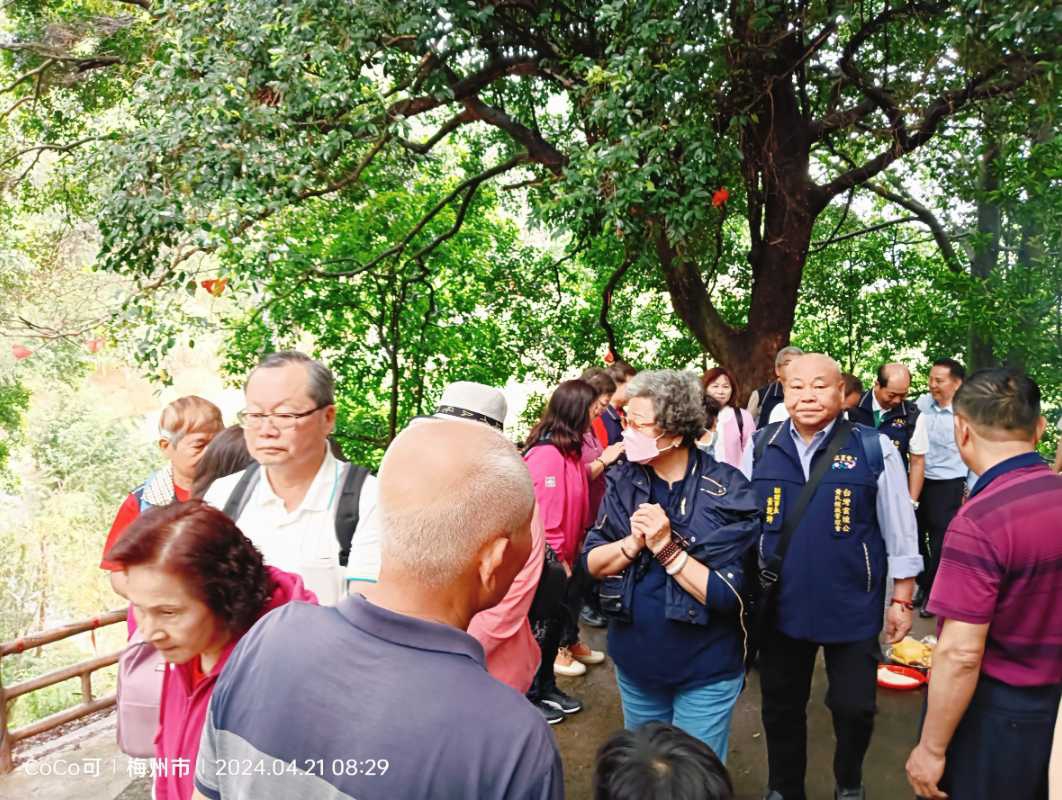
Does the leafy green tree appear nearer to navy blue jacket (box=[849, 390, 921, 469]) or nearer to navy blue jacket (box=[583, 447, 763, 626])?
navy blue jacket (box=[849, 390, 921, 469])

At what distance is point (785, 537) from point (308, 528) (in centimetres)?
173

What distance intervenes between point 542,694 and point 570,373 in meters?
7.20

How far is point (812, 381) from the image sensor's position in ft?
9.32

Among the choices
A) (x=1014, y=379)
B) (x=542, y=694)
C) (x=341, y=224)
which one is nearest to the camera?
(x=1014, y=379)

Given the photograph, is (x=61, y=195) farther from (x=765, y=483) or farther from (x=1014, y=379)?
(x=1014, y=379)

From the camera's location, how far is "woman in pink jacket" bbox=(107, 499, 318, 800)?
1.67m

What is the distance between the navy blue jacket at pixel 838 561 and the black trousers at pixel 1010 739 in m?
0.64

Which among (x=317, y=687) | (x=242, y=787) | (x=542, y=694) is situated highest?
(x=317, y=687)

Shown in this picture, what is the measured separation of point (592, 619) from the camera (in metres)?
5.30

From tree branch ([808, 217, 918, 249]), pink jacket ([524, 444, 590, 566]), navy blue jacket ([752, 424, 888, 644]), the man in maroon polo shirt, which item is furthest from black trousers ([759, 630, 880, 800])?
tree branch ([808, 217, 918, 249])

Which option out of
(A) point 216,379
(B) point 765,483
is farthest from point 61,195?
(A) point 216,379

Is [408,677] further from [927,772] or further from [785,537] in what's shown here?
[785,537]

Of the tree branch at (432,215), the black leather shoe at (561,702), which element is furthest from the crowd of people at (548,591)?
the tree branch at (432,215)

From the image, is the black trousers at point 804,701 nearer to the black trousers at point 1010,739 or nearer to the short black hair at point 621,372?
the black trousers at point 1010,739
